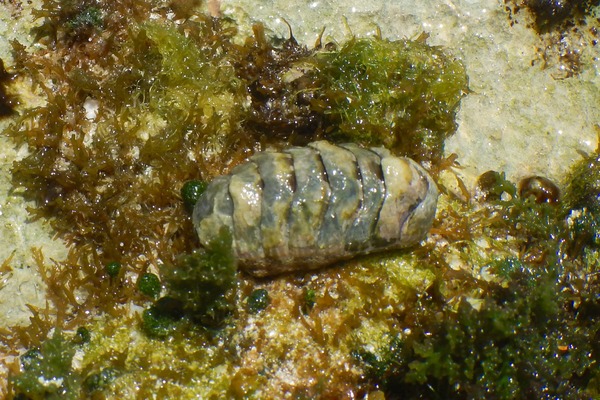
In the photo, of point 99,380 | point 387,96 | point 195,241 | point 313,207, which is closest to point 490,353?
point 313,207

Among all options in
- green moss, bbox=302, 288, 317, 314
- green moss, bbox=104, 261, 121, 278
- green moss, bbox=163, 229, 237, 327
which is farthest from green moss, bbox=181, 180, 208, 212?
green moss, bbox=302, 288, 317, 314

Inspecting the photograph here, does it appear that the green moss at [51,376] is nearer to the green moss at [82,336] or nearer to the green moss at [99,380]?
the green moss at [99,380]

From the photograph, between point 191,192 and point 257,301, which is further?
point 191,192

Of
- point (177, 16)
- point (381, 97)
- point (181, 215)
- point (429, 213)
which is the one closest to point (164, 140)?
point (181, 215)

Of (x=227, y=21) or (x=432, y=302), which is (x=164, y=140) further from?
(x=432, y=302)

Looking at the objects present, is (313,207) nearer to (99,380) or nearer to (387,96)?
(387,96)

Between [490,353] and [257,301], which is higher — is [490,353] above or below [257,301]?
above
